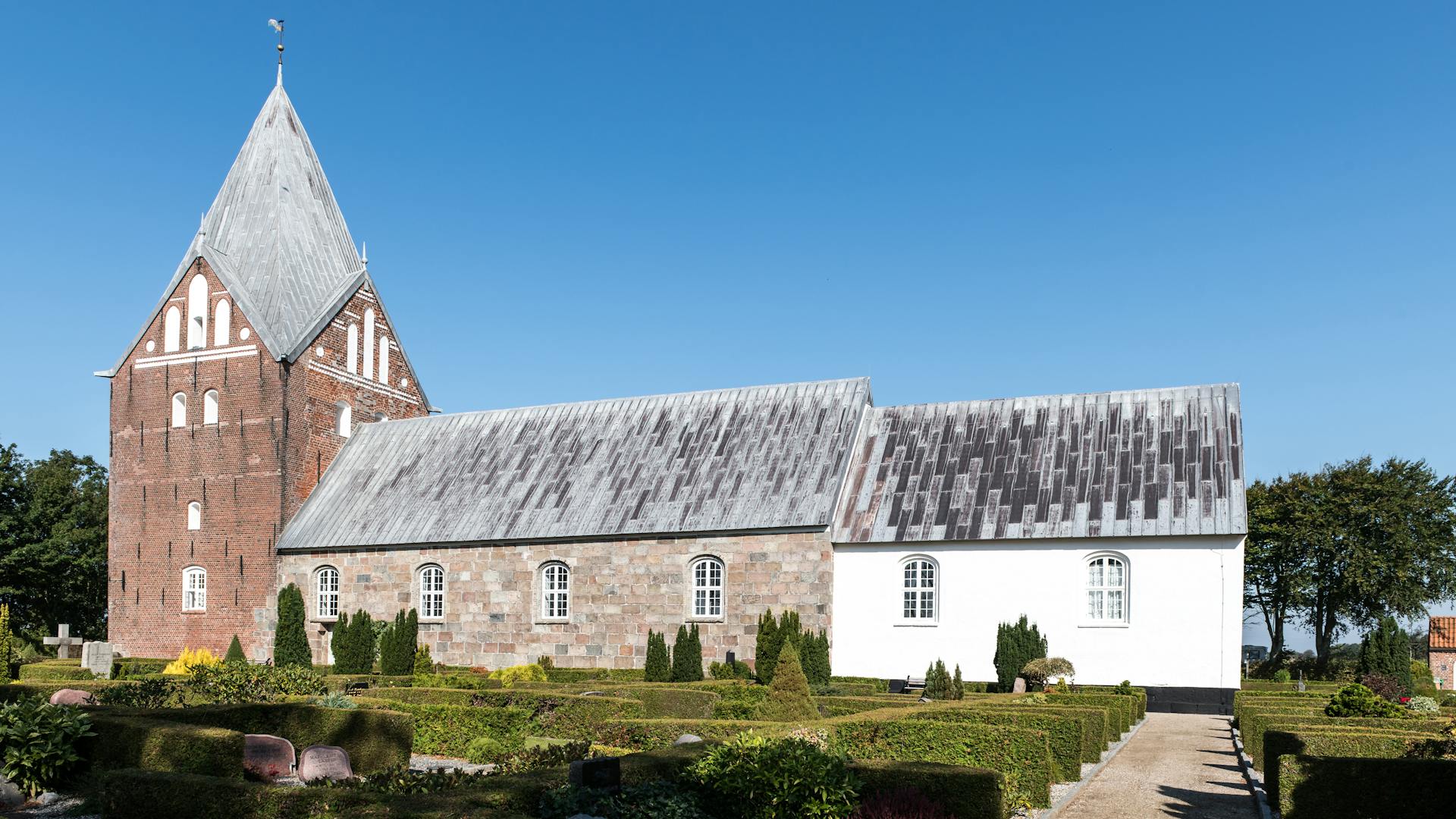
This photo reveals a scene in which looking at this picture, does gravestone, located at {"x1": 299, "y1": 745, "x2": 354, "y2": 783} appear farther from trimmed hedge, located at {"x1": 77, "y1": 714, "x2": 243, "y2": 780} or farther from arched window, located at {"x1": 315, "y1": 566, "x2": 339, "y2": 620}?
arched window, located at {"x1": 315, "y1": 566, "x2": 339, "y2": 620}

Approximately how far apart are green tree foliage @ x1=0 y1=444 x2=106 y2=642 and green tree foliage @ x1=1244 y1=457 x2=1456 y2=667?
39496 mm

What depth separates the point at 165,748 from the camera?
1187cm

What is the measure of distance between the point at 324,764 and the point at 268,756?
1032mm

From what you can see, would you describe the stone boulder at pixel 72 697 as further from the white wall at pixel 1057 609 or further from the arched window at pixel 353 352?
the arched window at pixel 353 352

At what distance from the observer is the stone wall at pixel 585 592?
2611 cm

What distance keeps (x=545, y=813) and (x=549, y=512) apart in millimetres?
19877

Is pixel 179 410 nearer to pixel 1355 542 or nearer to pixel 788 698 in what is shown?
pixel 788 698

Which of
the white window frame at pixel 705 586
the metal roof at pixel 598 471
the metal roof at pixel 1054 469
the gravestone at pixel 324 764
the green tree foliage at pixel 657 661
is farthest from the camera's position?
the metal roof at pixel 598 471

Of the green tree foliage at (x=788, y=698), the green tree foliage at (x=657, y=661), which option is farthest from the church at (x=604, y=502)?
the green tree foliage at (x=788, y=698)

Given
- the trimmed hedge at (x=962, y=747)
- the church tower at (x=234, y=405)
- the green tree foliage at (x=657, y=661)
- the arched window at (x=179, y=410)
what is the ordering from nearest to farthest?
the trimmed hedge at (x=962, y=747), the green tree foliage at (x=657, y=661), the church tower at (x=234, y=405), the arched window at (x=179, y=410)

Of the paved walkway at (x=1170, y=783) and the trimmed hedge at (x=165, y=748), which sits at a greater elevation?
the trimmed hedge at (x=165, y=748)

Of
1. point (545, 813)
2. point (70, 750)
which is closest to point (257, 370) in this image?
point (70, 750)

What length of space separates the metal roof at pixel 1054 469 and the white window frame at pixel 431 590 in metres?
9.58

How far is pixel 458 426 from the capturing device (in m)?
33.1
